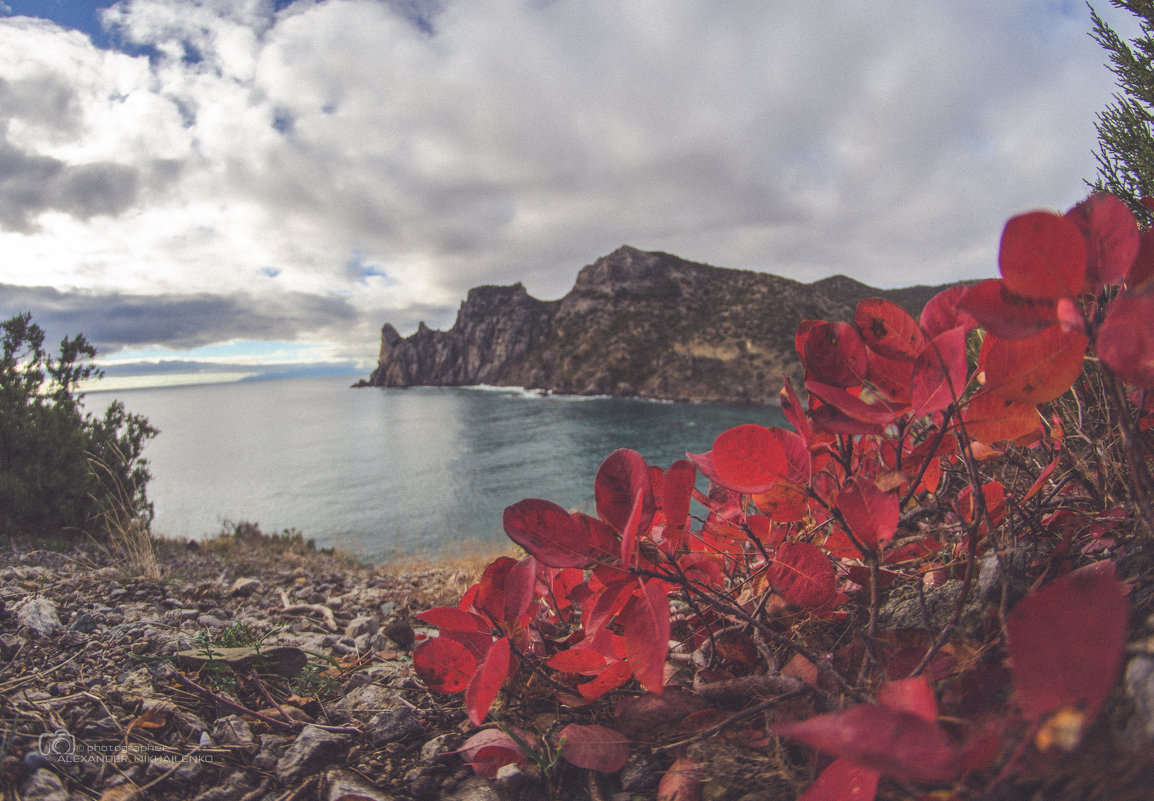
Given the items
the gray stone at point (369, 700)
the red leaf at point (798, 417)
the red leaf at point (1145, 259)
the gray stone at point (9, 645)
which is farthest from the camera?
the gray stone at point (9, 645)

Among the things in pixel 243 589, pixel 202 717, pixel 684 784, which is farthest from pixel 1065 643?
pixel 243 589

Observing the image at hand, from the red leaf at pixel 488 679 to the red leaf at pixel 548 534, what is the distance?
0.41 ft

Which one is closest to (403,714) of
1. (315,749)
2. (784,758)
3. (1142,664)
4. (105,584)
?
(315,749)

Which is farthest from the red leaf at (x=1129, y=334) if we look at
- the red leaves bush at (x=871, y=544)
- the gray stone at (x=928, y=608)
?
the gray stone at (x=928, y=608)

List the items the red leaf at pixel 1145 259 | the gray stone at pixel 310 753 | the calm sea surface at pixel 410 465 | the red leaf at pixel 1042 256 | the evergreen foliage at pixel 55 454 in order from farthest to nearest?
the calm sea surface at pixel 410 465
the evergreen foliage at pixel 55 454
the gray stone at pixel 310 753
the red leaf at pixel 1145 259
the red leaf at pixel 1042 256

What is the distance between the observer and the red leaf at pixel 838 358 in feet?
1.69

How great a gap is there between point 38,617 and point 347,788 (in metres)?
1.02

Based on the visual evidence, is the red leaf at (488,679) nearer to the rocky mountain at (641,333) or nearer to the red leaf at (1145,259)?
the red leaf at (1145,259)

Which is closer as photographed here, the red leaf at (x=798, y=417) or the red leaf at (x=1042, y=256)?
the red leaf at (x=1042, y=256)

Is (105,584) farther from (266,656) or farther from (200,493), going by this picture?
(200,493)

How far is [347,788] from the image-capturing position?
2.03ft

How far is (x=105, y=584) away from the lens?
5.85ft

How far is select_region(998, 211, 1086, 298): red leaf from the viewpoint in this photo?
37 centimetres

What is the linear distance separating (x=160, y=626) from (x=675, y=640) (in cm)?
130
